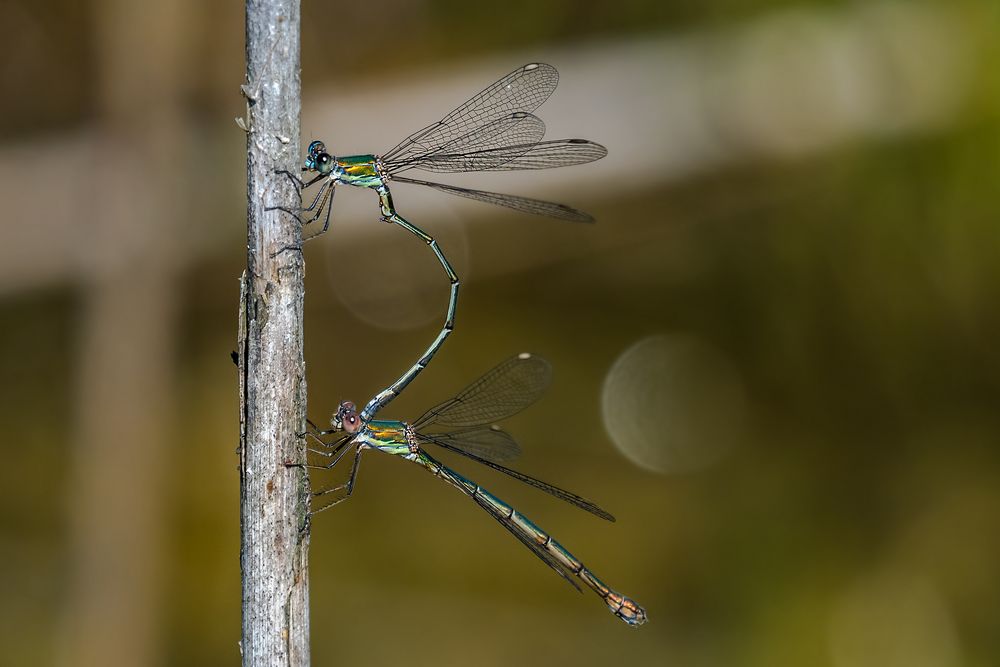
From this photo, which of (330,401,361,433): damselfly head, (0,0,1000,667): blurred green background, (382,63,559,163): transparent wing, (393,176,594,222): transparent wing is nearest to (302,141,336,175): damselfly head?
(382,63,559,163): transparent wing

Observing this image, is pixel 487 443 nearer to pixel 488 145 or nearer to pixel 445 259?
pixel 445 259

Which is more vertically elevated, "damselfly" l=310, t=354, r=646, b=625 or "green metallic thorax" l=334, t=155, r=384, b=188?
"green metallic thorax" l=334, t=155, r=384, b=188

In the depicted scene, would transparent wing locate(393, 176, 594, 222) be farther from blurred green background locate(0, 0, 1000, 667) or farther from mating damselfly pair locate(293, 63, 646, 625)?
blurred green background locate(0, 0, 1000, 667)

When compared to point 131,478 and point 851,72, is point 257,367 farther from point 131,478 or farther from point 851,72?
point 851,72

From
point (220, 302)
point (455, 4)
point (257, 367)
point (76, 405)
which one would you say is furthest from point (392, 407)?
point (257, 367)

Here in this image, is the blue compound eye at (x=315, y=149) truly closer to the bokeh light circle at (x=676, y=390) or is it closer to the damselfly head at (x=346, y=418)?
the damselfly head at (x=346, y=418)

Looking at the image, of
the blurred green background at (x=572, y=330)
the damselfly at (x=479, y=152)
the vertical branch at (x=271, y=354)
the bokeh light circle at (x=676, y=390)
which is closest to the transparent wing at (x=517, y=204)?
the damselfly at (x=479, y=152)
